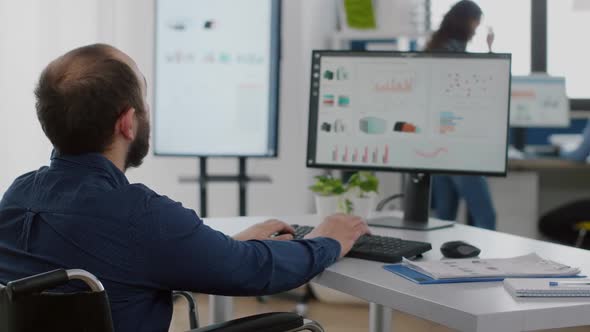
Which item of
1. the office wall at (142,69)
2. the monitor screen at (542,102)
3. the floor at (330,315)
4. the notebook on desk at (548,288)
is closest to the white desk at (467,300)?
the notebook on desk at (548,288)

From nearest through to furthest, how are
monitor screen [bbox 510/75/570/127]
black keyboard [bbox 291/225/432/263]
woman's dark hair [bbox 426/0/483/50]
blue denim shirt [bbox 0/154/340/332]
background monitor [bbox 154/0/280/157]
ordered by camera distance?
blue denim shirt [bbox 0/154/340/332], black keyboard [bbox 291/225/432/263], background monitor [bbox 154/0/280/157], woman's dark hair [bbox 426/0/483/50], monitor screen [bbox 510/75/570/127]

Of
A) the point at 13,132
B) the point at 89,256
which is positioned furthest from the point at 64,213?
the point at 13,132

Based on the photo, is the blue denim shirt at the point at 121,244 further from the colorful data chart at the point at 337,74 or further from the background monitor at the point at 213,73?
the background monitor at the point at 213,73

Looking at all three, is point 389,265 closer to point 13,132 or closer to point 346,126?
point 346,126

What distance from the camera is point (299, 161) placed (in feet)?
14.4

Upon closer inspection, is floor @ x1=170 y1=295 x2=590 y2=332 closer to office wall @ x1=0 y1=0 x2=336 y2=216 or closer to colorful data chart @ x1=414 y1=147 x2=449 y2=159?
office wall @ x1=0 y1=0 x2=336 y2=216

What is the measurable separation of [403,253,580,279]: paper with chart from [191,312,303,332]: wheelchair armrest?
0.28m

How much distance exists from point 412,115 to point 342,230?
0.59 metres

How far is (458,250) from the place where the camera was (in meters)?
1.82

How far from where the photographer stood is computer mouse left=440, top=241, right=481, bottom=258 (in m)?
1.82

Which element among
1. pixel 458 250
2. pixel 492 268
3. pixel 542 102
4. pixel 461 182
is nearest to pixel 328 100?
pixel 458 250

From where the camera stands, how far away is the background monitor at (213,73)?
3660 mm

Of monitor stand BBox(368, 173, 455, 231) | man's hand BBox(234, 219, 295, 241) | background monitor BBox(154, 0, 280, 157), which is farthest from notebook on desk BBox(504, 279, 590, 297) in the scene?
background monitor BBox(154, 0, 280, 157)

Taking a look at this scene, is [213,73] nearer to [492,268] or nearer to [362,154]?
[362,154]
